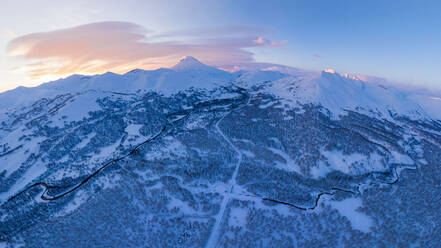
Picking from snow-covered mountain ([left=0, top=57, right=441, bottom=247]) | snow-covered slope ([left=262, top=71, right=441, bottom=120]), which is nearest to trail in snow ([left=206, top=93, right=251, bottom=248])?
snow-covered mountain ([left=0, top=57, right=441, bottom=247])

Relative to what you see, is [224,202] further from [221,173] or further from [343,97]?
[343,97]

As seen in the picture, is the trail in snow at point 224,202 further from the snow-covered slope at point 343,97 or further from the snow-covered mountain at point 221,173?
the snow-covered slope at point 343,97

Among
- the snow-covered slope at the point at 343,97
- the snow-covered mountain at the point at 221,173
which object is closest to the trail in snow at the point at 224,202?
the snow-covered mountain at the point at 221,173

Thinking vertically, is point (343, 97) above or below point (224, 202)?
above

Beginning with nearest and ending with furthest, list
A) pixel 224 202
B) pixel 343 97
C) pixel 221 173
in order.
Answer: pixel 224 202 → pixel 221 173 → pixel 343 97

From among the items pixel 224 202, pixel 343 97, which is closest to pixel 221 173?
pixel 224 202

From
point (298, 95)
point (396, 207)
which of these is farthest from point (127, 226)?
point (298, 95)

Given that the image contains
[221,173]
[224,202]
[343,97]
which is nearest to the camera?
[224,202]

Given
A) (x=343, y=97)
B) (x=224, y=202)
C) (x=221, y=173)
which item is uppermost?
(x=343, y=97)

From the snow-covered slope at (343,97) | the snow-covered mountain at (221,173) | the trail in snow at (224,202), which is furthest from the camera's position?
the snow-covered slope at (343,97)
